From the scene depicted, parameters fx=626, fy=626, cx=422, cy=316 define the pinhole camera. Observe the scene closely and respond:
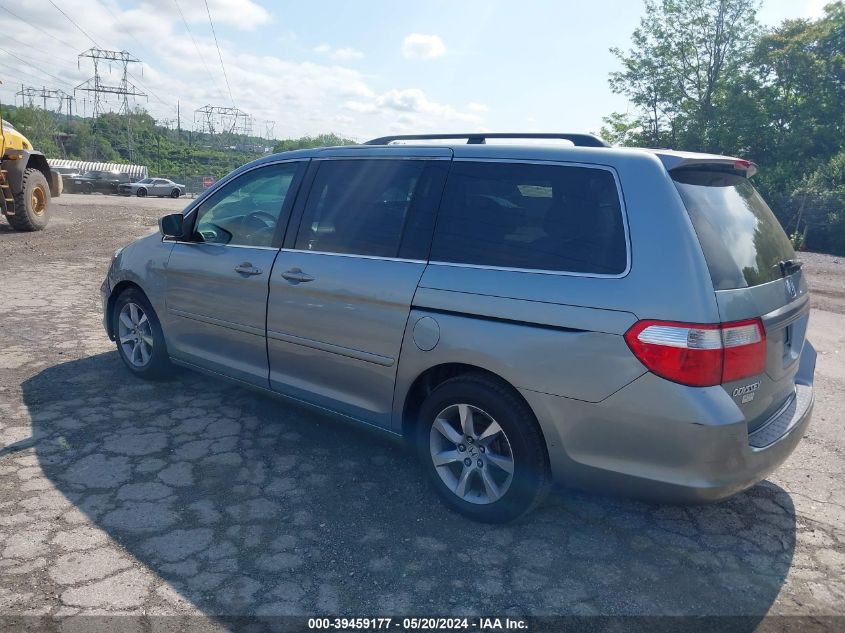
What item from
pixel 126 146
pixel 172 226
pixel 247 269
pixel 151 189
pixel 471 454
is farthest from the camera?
pixel 126 146

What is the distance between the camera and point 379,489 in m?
3.46

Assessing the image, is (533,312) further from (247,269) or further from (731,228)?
(247,269)

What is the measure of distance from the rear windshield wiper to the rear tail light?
0.70 m

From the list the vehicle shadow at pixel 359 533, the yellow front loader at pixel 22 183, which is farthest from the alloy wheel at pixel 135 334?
the yellow front loader at pixel 22 183

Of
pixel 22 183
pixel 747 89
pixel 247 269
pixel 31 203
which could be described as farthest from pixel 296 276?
pixel 747 89

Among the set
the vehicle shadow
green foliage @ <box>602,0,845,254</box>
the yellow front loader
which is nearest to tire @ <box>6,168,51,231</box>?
the yellow front loader

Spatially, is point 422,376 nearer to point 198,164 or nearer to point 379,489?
point 379,489

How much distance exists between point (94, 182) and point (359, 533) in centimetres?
4130

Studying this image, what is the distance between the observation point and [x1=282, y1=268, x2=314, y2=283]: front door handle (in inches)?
144

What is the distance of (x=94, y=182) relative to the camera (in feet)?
125

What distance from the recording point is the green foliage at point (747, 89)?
29734 millimetres

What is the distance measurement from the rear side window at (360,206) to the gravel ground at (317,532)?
1.30m

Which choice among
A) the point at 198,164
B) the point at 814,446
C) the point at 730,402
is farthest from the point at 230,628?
the point at 198,164

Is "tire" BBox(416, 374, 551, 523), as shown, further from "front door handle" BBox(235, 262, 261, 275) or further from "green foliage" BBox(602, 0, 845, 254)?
"green foliage" BBox(602, 0, 845, 254)
